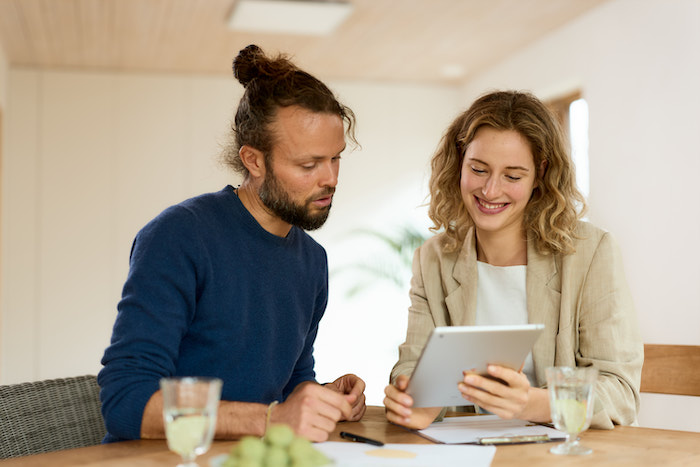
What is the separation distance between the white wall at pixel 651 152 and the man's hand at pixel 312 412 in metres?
3.18

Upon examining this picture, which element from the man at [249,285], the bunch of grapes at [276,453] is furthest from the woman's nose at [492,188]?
the bunch of grapes at [276,453]

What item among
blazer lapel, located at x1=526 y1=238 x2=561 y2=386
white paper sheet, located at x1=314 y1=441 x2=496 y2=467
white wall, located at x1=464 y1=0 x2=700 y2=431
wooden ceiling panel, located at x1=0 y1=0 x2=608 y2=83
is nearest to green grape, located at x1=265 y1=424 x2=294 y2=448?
white paper sheet, located at x1=314 y1=441 x2=496 y2=467

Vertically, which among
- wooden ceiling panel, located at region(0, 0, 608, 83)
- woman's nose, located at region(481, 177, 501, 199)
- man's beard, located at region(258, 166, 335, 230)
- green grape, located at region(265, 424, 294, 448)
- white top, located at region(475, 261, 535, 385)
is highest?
wooden ceiling panel, located at region(0, 0, 608, 83)

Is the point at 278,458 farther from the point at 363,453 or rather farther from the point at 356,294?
the point at 356,294

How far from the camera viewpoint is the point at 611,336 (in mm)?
1848

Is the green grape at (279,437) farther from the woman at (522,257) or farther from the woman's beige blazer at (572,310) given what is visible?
the woman's beige blazer at (572,310)

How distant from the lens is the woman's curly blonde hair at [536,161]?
2.08m

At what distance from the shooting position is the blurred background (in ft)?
14.5

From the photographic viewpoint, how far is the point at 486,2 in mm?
4859

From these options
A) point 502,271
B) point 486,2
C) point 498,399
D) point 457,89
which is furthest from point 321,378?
point 498,399

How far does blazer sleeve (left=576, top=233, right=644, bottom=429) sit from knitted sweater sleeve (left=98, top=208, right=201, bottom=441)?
0.94 meters

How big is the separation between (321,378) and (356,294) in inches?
32.5

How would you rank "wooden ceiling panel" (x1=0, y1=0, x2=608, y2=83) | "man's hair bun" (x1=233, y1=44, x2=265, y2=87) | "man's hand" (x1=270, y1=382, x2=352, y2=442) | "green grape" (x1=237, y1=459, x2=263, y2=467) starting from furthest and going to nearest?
1. "wooden ceiling panel" (x1=0, y1=0, x2=608, y2=83)
2. "man's hair bun" (x1=233, y1=44, x2=265, y2=87)
3. "man's hand" (x1=270, y1=382, x2=352, y2=442)
4. "green grape" (x1=237, y1=459, x2=263, y2=467)

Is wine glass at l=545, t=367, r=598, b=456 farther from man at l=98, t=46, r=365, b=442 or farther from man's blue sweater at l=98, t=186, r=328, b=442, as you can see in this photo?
man's blue sweater at l=98, t=186, r=328, b=442
